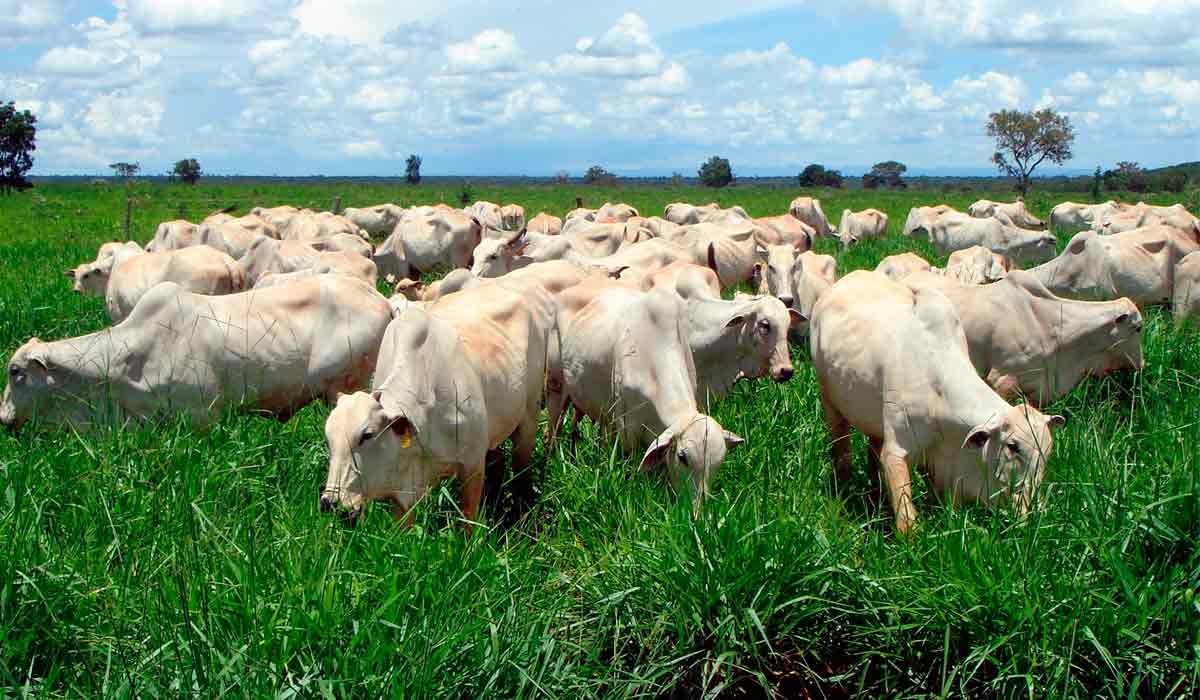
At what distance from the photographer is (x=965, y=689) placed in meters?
4.08

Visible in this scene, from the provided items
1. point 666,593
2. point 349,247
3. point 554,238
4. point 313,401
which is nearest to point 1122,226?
point 554,238

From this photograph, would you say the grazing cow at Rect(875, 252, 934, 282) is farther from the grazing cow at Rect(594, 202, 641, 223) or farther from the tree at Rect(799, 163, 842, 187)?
the tree at Rect(799, 163, 842, 187)

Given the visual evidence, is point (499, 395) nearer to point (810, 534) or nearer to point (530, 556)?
point (530, 556)

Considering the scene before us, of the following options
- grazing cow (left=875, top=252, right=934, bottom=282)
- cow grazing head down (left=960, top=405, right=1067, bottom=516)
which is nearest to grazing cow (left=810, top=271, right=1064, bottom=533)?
cow grazing head down (left=960, top=405, right=1067, bottom=516)

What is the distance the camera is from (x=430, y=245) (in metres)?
17.5

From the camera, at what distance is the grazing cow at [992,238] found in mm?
20219

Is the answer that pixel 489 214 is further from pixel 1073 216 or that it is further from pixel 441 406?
pixel 441 406

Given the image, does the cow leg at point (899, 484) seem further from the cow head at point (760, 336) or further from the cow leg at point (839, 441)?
the cow head at point (760, 336)

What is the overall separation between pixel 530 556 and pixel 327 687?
180 centimetres

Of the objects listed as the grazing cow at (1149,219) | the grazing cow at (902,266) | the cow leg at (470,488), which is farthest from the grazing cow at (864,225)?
the cow leg at (470,488)

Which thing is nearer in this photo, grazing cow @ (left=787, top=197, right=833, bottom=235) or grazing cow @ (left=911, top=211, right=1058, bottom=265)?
grazing cow @ (left=911, top=211, right=1058, bottom=265)

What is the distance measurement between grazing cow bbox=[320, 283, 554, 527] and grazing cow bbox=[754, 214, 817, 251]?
37.8 ft

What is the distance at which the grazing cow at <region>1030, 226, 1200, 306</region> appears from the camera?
1142 cm

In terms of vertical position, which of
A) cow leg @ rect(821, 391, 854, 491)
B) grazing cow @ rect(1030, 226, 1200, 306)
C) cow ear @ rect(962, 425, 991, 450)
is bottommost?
cow leg @ rect(821, 391, 854, 491)
